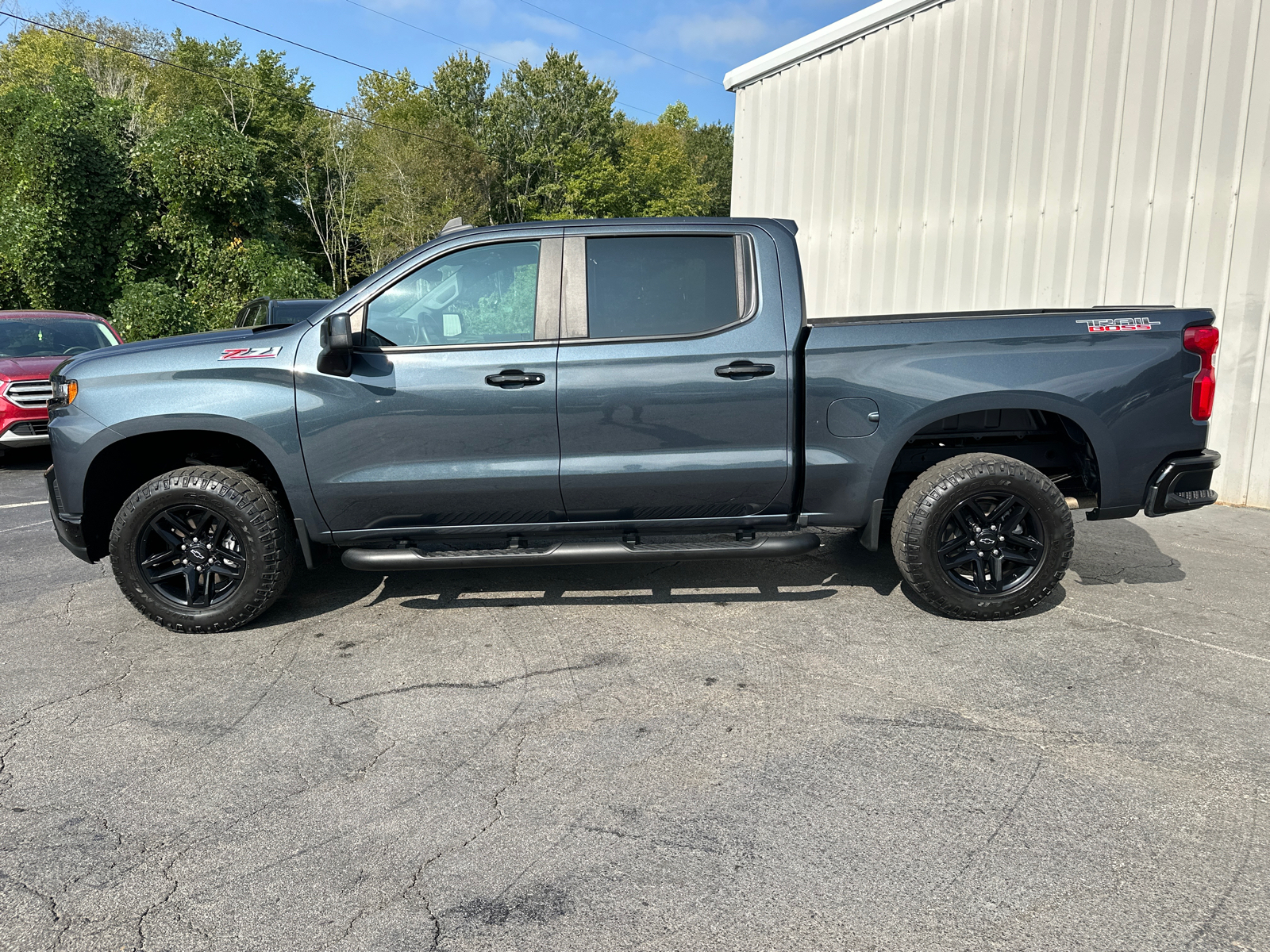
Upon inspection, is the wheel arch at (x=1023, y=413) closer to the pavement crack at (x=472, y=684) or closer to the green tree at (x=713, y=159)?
the pavement crack at (x=472, y=684)

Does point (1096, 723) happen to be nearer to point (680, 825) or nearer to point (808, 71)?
point (680, 825)

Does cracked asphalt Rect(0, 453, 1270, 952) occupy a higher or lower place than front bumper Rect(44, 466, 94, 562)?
lower

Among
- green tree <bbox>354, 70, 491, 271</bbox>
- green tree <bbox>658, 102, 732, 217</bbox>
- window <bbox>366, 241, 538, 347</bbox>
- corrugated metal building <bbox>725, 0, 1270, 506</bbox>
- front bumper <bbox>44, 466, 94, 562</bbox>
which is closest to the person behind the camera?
window <bbox>366, 241, 538, 347</bbox>

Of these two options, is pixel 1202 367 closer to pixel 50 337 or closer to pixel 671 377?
pixel 671 377

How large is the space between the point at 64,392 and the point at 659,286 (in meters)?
2.98

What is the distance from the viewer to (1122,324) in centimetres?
426

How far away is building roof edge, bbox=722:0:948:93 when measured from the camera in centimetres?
891

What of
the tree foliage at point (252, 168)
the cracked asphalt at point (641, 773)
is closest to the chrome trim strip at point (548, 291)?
the cracked asphalt at point (641, 773)

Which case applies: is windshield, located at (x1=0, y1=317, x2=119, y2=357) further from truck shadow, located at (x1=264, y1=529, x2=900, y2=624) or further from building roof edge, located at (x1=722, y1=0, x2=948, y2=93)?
building roof edge, located at (x1=722, y1=0, x2=948, y2=93)

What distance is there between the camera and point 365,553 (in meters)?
4.30

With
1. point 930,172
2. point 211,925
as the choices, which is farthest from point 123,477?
point 930,172

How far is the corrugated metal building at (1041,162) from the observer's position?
713cm

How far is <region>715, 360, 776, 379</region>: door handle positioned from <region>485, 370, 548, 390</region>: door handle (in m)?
0.85

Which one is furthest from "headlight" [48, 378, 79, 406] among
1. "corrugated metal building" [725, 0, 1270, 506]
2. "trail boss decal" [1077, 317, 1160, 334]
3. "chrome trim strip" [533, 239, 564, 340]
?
"corrugated metal building" [725, 0, 1270, 506]
